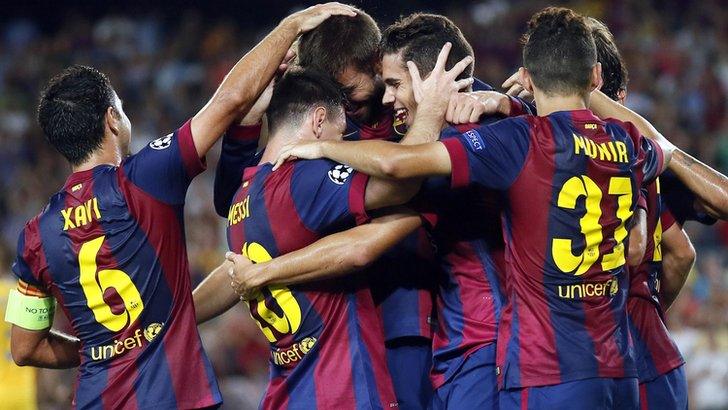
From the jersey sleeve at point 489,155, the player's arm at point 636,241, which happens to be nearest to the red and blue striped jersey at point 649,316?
the player's arm at point 636,241

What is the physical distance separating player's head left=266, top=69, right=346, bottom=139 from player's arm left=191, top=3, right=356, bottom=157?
11 centimetres

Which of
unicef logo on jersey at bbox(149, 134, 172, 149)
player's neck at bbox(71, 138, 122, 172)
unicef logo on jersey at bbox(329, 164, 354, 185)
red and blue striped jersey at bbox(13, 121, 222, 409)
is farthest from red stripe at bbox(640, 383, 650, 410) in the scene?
player's neck at bbox(71, 138, 122, 172)

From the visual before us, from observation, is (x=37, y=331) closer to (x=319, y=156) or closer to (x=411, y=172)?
(x=319, y=156)

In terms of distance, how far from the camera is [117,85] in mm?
15688

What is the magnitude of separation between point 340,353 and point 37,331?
1518mm

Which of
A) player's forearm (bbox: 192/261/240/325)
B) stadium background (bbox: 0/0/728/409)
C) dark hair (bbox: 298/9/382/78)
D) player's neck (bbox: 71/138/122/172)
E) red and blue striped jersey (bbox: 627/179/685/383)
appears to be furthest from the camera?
stadium background (bbox: 0/0/728/409)

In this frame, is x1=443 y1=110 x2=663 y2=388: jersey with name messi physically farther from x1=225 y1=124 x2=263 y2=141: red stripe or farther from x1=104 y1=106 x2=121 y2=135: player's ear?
x1=104 y1=106 x2=121 y2=135: player's ear

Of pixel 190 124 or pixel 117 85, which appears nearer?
pixel 190 124

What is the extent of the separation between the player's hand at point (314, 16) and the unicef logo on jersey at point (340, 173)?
0.86 metres

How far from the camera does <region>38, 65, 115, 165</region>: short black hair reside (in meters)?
5.16

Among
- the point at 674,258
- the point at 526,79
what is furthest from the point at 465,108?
the point at 674,258

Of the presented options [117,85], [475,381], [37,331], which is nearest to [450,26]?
[475,381]

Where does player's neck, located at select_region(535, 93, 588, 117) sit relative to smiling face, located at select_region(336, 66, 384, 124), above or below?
above

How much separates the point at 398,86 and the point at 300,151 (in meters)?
0.61
